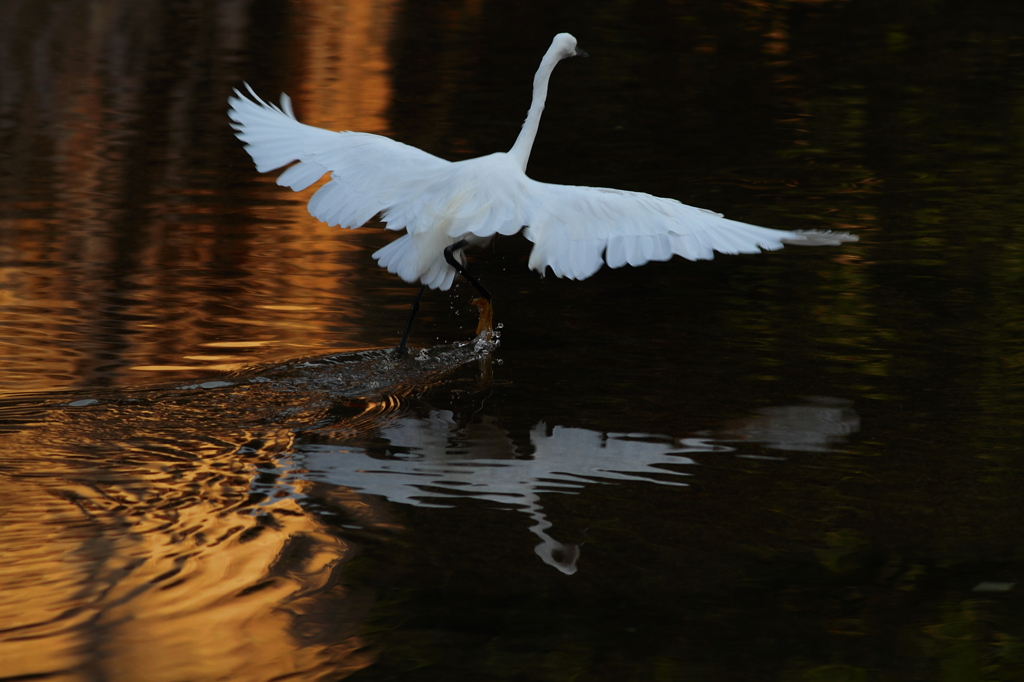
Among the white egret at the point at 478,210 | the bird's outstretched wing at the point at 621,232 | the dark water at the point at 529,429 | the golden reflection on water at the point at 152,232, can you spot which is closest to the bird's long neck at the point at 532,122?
the white egret at the point at 478,210

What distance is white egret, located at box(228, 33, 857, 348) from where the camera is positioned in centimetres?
521

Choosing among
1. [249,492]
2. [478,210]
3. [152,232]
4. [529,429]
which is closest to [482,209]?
[478,210]

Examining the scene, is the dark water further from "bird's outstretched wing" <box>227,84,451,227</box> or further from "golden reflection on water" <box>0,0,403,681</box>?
"bird's outstretched wing" <box>227,84,451,227</box>

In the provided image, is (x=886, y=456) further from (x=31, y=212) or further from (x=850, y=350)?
(x=31, y=212)

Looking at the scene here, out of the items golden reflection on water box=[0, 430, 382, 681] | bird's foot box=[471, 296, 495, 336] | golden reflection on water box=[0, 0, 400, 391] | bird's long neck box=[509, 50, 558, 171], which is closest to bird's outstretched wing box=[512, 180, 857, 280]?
bird's long neck box=[509, 50, 558, 171]

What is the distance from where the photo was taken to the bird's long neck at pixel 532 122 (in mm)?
6199

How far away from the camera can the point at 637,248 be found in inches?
205

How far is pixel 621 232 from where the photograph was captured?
530 centimetres

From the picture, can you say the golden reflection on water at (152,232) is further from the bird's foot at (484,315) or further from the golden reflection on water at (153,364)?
Answer: the bird's foot at (484,315)

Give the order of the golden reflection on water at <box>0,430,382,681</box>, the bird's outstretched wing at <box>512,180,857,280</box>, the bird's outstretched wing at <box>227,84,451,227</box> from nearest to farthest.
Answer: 1. the golden reflection on water at <box>0,430,382,681</box>
2. the bird's outstretched wing at <box>512,180,857,280</box>
3. the bird's outstretched wing at <box>227,84,451,227</box>

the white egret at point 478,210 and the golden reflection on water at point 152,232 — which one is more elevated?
the white egret at point 478,210

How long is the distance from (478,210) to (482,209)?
21 millimetres

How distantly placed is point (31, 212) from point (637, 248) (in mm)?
6023

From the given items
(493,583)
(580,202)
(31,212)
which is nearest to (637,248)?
(580,202)
